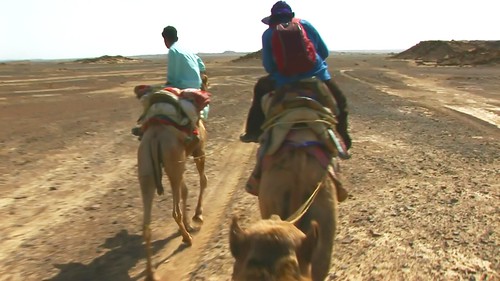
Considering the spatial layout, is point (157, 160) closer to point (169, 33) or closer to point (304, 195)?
point (169, 33)

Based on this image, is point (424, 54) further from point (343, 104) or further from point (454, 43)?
point (343, 104)

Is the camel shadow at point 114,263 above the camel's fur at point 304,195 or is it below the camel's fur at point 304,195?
below

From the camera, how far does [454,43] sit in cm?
8044

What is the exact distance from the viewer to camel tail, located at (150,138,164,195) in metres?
5.52

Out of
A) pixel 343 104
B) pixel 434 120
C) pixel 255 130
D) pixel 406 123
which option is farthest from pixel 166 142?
pixel 434 120

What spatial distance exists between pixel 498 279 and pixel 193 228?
12.5 ft

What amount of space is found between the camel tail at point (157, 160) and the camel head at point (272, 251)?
10.4 feet

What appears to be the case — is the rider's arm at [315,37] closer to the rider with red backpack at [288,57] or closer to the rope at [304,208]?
the rider with red backpack at [288,57]

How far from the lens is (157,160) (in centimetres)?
554

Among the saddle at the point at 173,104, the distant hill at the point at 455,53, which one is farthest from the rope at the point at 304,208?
the distant hill at the point at 455,53

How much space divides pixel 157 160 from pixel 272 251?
343cm

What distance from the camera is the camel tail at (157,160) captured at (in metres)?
5.52

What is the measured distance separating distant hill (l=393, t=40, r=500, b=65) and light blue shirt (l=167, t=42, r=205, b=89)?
179 ft

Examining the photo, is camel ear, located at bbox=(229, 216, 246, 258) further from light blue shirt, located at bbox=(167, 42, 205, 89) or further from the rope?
light blue shirt, located at bbox=(167, 42, 205, 89)
